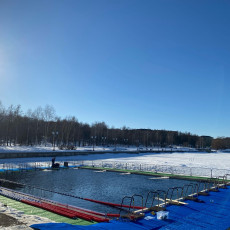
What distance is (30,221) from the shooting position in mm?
9961

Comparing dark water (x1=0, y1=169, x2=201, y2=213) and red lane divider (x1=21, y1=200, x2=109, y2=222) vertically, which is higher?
red lane divider (x1=21, y1=200, x2=109, y2=222)

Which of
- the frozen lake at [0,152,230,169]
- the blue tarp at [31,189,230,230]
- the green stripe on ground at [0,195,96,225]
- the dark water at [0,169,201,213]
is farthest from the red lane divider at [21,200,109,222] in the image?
the frozen lake at [0,152,230,169]

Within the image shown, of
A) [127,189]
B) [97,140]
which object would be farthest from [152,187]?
[97,140]

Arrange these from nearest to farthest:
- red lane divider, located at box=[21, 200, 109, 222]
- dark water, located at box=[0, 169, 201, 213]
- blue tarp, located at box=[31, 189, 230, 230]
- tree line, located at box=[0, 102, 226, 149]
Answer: blue tarp, located at box=[31, 189, 230, 230] → red lane divider, located at box=[21, 200, 109, 222] → dark water, located at box=[0, 169, 201, 213] → tree line, located at box=[0, 102, 226, 149]

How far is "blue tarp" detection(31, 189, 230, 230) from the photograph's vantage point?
9552 millimetres

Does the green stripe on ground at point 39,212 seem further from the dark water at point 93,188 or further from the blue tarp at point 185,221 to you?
the dark water at point 93,188

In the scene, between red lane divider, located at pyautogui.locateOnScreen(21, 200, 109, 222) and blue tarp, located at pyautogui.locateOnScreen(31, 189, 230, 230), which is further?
red lane divider, located at pyautogui.locateOnScreen(21, 200, 109, 222)

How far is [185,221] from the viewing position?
11.0 m

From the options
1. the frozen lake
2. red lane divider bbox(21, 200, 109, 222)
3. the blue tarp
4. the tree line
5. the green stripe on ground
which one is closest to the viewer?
the blue tarp

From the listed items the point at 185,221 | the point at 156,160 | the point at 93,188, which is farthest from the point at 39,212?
the point at 156,160

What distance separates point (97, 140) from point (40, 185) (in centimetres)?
9950

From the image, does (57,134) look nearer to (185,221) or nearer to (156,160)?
(156,160)

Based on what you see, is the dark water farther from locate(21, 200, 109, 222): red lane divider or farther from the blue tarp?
the blue tarp


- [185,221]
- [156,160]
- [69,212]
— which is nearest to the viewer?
[185,221]
